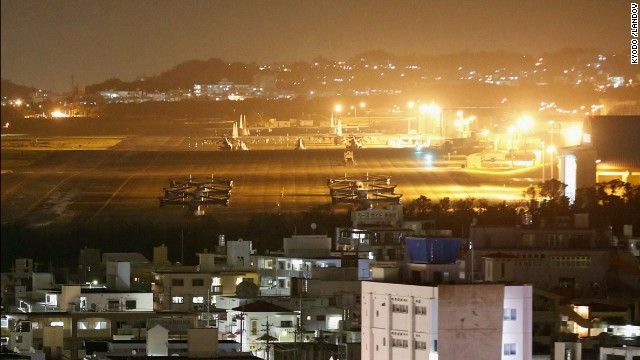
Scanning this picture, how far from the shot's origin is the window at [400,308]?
904 inches

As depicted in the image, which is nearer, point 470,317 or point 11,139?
point 470,317

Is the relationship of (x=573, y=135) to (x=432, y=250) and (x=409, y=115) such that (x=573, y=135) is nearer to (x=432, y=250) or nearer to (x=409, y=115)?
(x=409, y=115)

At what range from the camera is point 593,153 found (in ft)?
192

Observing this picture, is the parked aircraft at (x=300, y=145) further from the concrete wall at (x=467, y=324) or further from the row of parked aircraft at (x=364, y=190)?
the concrete wall at (x=467, y=324)

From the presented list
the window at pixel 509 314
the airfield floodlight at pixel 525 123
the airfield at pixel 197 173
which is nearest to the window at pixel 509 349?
the window at pixel 509 314

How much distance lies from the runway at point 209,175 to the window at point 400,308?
31280 millimetres

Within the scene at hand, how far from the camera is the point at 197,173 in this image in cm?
6769

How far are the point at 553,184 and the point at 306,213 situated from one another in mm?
5041

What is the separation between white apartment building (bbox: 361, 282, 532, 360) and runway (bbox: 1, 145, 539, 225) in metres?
31.0

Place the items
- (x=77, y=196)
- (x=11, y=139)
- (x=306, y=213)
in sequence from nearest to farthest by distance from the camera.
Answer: (x=306, y=213)
(x=77, y=196)
(x=11, y=139)

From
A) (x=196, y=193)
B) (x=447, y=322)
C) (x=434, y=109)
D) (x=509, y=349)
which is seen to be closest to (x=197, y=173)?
(x=196, y=193)

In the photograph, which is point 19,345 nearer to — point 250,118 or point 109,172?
point 109,172

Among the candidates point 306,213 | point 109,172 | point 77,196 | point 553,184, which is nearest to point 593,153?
point 553,184

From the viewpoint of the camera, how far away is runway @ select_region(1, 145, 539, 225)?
57.5 m
